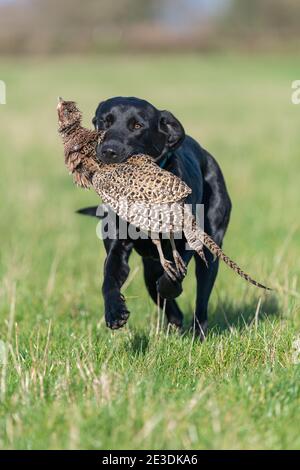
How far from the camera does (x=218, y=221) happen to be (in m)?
5.44

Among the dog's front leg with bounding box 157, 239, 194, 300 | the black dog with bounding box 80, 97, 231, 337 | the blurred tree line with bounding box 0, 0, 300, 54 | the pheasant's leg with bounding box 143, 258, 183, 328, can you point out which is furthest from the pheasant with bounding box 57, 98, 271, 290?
the blurred tree line with bounding box 0, 0, 300, 54

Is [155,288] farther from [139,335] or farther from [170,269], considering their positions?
[170,269]

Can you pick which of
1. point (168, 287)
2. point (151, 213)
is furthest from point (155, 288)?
point (151, 213)

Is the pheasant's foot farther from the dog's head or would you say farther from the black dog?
the dog's head

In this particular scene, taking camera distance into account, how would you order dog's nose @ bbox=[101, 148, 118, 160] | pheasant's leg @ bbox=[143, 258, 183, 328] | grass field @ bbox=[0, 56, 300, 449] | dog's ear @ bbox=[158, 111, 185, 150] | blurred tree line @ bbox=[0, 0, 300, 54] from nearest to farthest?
grass field @ bbox=[0, 56, 300, 449] → dog's nose @ bbox=[101, 148, 118, 160] → dog's ear @ bbox=[158, 111, 185, 150] → pheasant's leg @ bbox=[143, 258, 183, 328] → blurred tree line @ bbox=[0, 0, 300, 54]

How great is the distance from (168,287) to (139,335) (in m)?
0.38

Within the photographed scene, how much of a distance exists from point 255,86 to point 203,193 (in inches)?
1191

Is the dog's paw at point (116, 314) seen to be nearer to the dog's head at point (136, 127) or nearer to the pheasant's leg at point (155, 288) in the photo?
the dog's head at point (136, 127)

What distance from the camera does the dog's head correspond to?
14.7 feet

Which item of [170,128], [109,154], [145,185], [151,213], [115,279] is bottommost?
[115,279]

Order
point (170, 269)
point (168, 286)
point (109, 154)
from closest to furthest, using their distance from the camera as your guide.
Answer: point (109, 154)
point (170, 269)
point (168, 286)

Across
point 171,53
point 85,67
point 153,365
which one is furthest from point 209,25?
point 153,365

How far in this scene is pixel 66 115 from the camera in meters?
4.31

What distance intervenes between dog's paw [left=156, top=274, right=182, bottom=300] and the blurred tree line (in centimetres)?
5630
